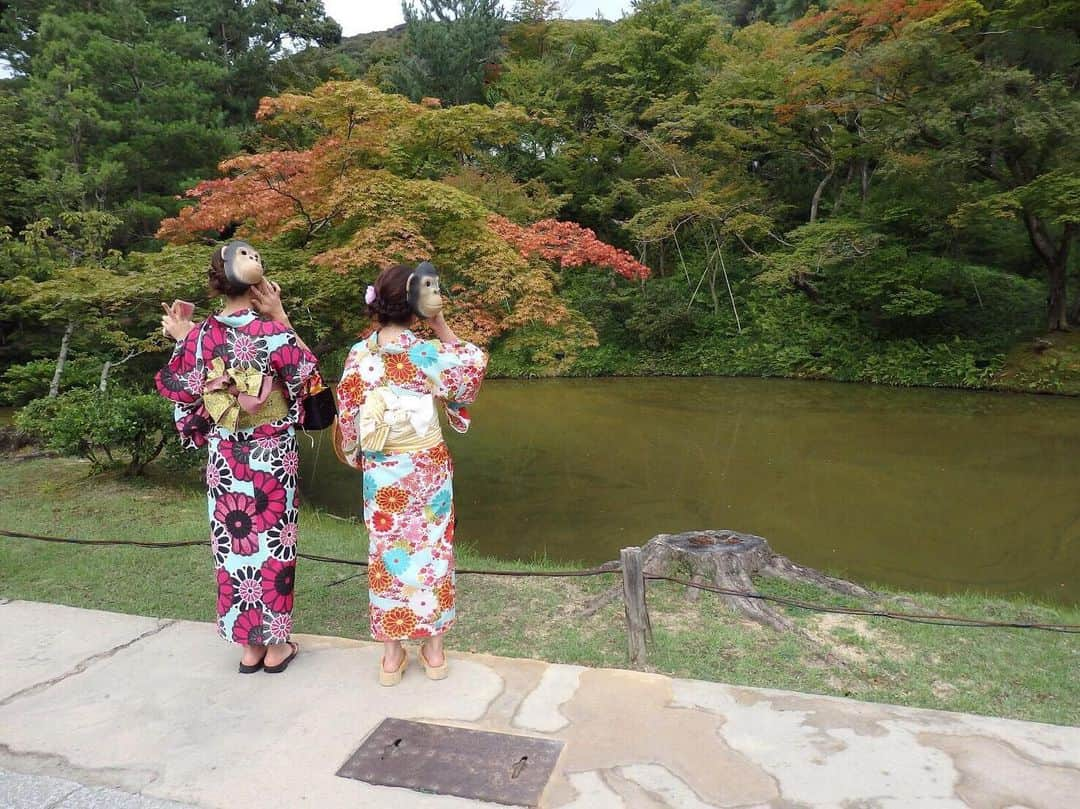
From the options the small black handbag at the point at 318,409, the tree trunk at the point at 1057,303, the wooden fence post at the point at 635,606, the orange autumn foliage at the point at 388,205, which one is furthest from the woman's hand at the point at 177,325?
the tree trunk at the point at 1057,303

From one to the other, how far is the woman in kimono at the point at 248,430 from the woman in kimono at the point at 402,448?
27cm

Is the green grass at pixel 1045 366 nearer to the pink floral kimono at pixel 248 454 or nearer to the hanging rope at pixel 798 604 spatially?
the hanging rope at pixel 798 604

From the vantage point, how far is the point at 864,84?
43.6 ft

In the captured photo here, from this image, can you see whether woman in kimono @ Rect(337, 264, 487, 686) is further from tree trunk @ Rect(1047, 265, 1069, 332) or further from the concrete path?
tree trunk @ Rect(1047, 265, 1069, 332)

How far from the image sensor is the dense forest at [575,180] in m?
6.17

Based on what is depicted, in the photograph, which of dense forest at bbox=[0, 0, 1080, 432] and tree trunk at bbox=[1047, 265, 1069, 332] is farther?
tree trunk at bbox=[1047, 265, 1069, 332]

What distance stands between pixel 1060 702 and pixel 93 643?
3.88m

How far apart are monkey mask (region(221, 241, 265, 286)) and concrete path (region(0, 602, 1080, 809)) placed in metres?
1.40

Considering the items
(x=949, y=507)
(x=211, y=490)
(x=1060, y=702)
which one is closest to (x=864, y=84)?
(x=949, y=507)

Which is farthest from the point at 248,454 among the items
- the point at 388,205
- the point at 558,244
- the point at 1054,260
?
the point at 1054,260

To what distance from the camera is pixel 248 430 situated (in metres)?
2.61

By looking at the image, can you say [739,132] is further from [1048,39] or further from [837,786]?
[837,786]

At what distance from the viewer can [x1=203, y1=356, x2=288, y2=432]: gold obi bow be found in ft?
8.34

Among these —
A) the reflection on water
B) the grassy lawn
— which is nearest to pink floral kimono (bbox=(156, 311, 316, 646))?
the grassy lawn
